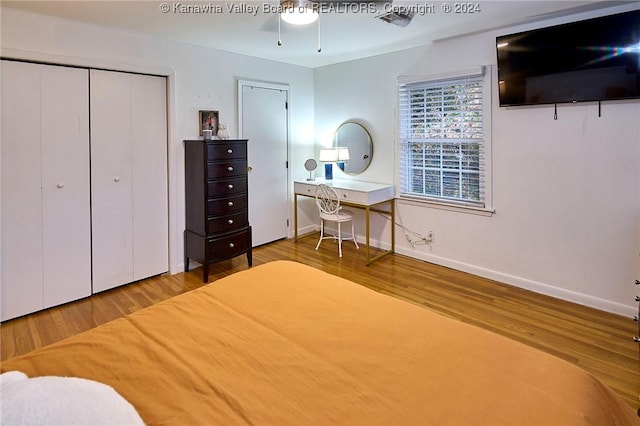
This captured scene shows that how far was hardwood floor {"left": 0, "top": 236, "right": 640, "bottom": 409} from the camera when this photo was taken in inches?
94.4

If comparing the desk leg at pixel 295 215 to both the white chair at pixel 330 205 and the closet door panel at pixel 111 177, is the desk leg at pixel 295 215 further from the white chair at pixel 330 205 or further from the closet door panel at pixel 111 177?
the closet door panel at pixel 111 177

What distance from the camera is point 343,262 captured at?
4.20 m

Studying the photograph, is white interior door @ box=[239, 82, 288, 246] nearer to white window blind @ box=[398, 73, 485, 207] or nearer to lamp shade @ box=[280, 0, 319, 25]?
white window blind @ box=[398, 73, 485, 207]

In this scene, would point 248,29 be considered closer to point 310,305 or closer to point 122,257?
point 122,257

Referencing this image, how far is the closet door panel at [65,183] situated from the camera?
2967mm

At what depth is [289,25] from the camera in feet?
10.6

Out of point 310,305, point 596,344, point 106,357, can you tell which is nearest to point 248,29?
point 310,305

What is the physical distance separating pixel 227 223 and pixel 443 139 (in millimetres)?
2432

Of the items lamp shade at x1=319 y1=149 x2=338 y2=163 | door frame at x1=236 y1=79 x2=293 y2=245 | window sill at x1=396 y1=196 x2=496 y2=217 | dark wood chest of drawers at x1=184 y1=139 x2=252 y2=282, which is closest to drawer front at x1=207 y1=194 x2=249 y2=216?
dark wood chest of drawers at x1=184 y1=139 x2=252 y2=282

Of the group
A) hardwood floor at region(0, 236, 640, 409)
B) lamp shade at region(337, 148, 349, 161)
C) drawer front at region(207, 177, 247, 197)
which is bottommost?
hardwood floor at region(0, 236, 640, 409)

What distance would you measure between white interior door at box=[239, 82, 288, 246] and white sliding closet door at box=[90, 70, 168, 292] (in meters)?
1.09

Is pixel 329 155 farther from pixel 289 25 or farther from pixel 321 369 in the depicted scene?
pixel 321 369

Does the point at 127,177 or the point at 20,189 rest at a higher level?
the point at 127,177

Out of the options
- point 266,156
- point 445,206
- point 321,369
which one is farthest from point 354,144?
point 321,369
